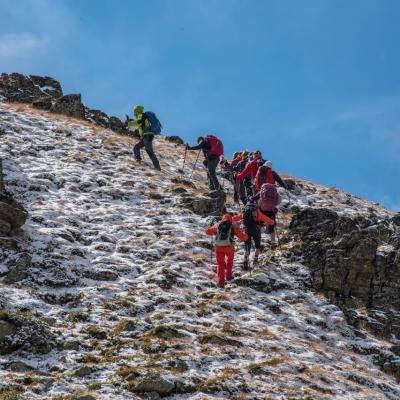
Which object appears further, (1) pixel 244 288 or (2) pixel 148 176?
Answer: (2) pixel 148 176

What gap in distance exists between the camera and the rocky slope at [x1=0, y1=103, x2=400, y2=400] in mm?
11484

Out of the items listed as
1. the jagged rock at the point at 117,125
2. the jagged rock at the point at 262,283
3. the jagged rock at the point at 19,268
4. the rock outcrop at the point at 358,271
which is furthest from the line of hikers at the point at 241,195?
the jagged rock at the point at 117,125

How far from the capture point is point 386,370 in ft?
46.0

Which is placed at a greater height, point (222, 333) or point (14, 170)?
point (14, 170)

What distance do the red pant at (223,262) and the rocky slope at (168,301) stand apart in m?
0.36

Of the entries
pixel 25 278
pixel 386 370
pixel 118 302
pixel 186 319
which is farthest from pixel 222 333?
pixel 25 278

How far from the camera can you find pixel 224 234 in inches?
667

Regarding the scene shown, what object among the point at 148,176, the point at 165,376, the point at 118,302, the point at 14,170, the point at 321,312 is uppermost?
the point at 148,176

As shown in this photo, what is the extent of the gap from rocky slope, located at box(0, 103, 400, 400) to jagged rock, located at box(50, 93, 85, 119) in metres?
9.92

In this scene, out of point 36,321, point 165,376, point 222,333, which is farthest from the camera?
point 222,333

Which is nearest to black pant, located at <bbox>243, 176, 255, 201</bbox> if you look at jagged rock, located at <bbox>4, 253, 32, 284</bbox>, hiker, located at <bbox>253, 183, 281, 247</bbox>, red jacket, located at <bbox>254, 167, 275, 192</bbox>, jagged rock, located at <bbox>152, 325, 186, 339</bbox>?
red jacket, located at <bbox>254, 167, 275, 192</bbox>

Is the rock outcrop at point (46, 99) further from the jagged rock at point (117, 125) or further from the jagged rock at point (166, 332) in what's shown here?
the jagged rock at point (166, 332)

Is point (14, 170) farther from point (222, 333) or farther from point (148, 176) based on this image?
point (222, 333)

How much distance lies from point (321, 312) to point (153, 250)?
537cm
